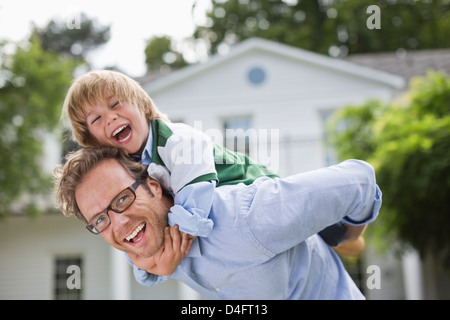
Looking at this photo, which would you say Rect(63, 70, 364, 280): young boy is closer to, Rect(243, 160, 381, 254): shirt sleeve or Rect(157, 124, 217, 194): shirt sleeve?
Rect(157, 124, 217, 194): shirt sleeve

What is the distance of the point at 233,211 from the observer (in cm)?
116

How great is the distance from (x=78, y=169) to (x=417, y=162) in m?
4.66

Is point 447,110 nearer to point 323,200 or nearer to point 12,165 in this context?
point 323,200

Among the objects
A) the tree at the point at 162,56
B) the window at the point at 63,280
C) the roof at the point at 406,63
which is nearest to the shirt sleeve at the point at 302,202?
the roof at the point at 406,63

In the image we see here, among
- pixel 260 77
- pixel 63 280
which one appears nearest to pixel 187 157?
pixel 260 77

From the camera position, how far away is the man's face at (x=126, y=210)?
3.78ft

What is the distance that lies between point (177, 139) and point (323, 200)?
0.37 m

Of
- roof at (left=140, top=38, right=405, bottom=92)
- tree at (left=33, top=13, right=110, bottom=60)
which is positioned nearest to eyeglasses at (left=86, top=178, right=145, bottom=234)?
roof at (left=140, top=38, right=405, bottom=92)

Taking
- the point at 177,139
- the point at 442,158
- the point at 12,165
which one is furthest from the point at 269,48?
the point at 177,139

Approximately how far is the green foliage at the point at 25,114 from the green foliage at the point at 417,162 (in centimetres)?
511

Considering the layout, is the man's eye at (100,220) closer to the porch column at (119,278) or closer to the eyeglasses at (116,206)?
the eyeglasses at (116,206)

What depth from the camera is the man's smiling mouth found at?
116cm

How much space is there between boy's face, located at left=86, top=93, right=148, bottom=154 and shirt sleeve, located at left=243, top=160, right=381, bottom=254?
307 mm
